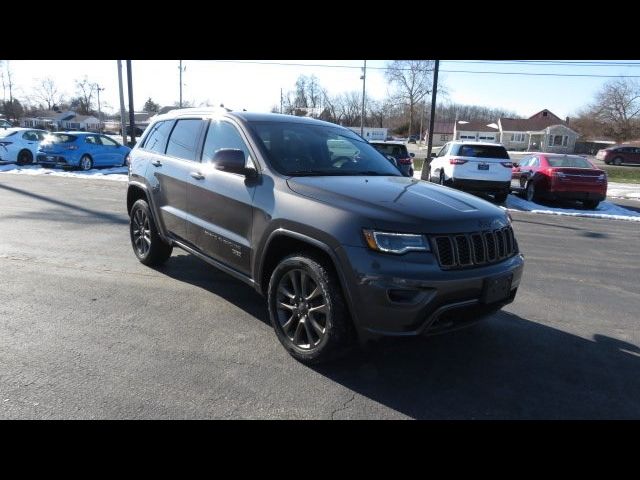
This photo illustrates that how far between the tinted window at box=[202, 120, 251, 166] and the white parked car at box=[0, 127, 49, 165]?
19167 millimetres

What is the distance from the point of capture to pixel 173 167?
504 centimetres

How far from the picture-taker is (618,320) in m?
4.66

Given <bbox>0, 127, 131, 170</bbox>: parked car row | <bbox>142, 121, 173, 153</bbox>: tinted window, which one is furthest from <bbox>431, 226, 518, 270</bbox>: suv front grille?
<bbox>0, 127, 131, 170</bbox>: parked car row

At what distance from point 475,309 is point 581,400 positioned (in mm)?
913

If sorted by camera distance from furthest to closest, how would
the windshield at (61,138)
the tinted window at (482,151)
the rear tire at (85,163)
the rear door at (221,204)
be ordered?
the rear tire at (85,163) → the windshield at (61,138) → the tinted window at (482,151) → the rear door at (221,204)

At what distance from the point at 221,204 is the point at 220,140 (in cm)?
67

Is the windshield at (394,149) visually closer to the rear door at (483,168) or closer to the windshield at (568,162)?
the rear door at (483,168)

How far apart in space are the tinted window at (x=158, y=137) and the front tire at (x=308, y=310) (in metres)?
2.72

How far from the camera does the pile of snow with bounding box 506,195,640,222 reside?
463 inches

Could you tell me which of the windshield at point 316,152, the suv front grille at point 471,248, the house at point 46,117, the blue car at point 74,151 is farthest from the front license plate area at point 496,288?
the house at point 46,117

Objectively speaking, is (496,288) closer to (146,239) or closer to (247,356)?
(247,356)

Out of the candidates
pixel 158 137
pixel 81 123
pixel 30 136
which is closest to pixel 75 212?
pixel 158 137

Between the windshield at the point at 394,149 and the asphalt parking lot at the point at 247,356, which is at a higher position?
the windshield at the point at 394,149

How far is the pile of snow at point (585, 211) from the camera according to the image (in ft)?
38.6
